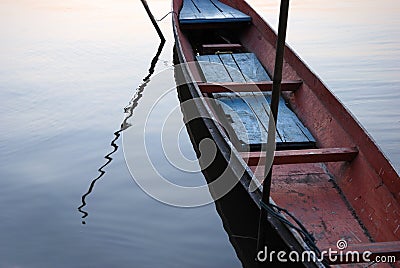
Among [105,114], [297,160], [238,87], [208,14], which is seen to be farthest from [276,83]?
[208,14]

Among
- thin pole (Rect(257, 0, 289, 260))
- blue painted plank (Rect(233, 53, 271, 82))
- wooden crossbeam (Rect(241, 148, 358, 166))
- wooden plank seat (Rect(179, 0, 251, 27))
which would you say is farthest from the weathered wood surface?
thin pole (Rect(257, 0, 289, 260))

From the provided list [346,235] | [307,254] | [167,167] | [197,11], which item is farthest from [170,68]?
[307,254]

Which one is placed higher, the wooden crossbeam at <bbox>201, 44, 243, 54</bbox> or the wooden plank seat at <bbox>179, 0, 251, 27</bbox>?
the wooden plank seat at <bbox>179, 0, 251, 27</bbox>

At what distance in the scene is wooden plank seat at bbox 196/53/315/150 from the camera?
16.8 feet

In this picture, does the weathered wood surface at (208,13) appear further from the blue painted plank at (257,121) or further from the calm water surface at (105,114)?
the blue painted plank at (257,121)

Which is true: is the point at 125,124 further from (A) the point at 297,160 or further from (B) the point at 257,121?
(A) the point at 297,160

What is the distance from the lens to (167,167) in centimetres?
585

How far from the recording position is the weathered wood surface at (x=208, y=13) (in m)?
8.02

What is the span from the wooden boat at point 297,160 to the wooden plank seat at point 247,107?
0.03ft

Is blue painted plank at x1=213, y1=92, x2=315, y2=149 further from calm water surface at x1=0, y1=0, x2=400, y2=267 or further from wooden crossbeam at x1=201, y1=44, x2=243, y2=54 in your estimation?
wooden crossbeam at x1=201, y1=44, x2=243, y2=54

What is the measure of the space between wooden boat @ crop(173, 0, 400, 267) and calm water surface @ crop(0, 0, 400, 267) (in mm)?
607

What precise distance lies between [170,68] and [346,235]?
641 centimetres

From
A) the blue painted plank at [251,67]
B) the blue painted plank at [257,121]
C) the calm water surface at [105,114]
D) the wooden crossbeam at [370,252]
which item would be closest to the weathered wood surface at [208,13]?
the blue painted plank at [251,67]

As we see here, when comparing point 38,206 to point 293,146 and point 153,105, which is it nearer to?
point 293,146
